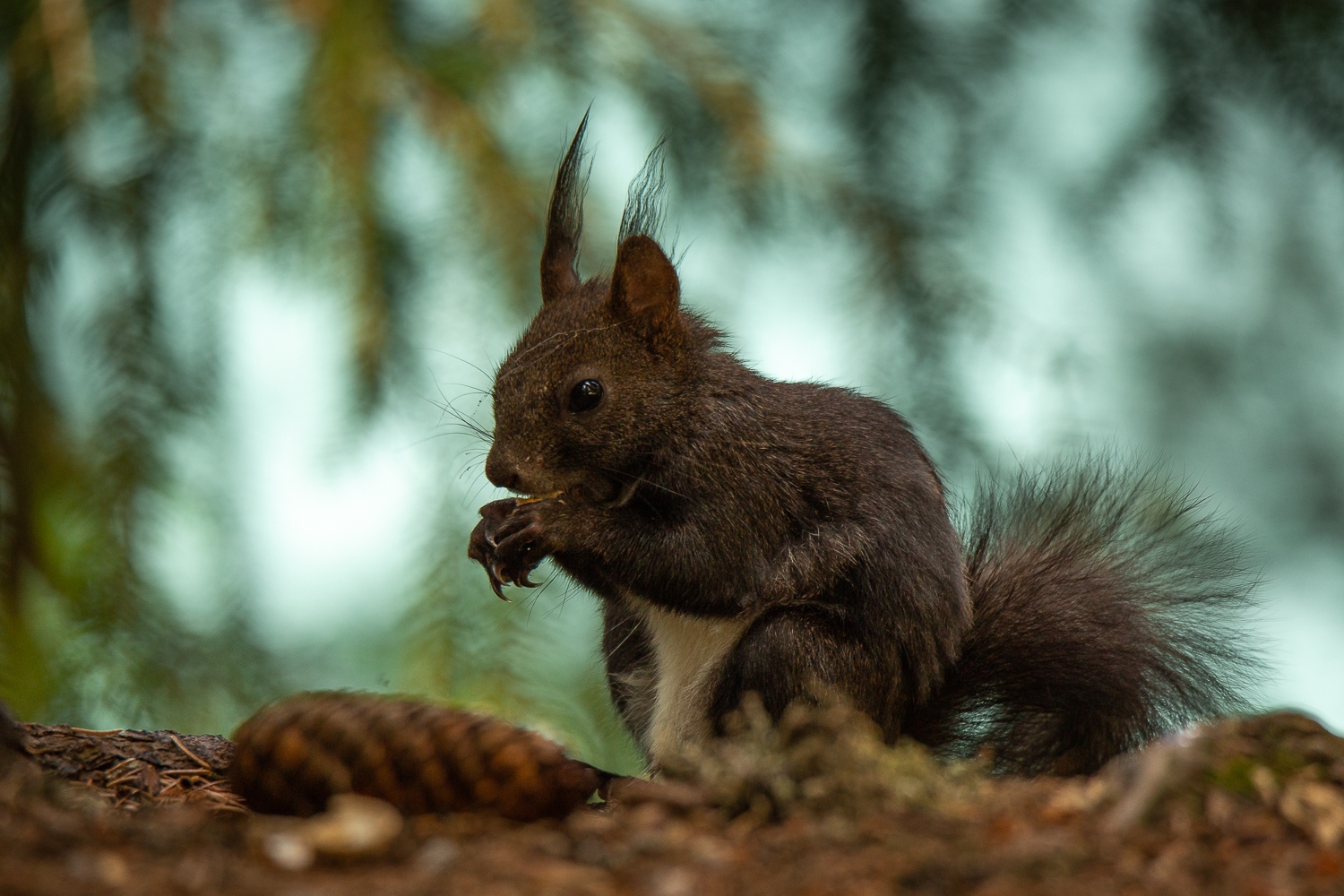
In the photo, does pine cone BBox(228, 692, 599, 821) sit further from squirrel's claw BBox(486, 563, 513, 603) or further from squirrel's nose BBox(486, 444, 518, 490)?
squirrel's nose BBox(486, 444, 518, 490)

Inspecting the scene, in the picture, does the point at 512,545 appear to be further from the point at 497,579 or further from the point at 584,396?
the point at 584,396

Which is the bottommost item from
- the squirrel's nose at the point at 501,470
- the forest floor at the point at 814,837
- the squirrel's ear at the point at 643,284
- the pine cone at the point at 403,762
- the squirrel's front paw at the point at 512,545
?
the forest floor at the point at 814,837

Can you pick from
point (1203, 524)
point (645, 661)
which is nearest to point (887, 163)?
point (1203, 524)

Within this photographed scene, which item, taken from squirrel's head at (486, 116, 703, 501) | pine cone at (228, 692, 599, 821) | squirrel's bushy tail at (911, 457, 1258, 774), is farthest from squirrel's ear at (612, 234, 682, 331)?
pine cone at (228, 692, 599, 821)

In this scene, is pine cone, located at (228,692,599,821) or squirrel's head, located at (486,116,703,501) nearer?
pine cone, located at (228,692,599,821)

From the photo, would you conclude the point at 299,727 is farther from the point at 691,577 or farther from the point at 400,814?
the point at 691,577

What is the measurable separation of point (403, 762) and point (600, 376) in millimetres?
879

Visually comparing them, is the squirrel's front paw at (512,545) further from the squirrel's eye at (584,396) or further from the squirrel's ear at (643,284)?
the squirrel's ear at (643,284)

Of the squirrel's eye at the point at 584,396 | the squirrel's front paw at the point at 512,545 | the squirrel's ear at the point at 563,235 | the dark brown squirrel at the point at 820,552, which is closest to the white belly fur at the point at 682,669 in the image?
the dark brown squirrel at the point at 820,552

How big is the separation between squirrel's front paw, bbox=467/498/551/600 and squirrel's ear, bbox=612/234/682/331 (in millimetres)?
335

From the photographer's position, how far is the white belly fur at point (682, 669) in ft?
5.75

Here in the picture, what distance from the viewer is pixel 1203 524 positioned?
6.15 ft

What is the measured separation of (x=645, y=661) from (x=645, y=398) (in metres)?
0.46

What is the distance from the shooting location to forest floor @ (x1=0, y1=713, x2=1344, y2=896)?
768mm
